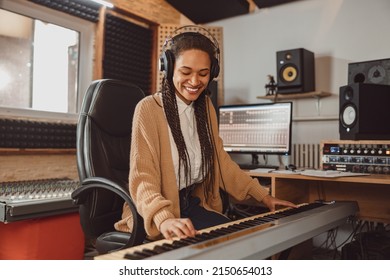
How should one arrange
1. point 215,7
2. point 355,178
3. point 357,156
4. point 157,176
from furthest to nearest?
point 215,7 < point 357,156 < point 355,178 < point 157,176

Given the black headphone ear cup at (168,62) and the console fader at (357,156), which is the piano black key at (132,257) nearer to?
the black headphone ear cup at (168,62)

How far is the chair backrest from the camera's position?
148 centimetres

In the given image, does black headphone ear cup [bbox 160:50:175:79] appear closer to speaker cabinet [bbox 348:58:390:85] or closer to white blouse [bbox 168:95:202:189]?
white blouse [bbox 168:95:202:189]

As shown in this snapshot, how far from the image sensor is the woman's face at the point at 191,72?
1.34 meters

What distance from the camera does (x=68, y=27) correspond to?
321 centimetres

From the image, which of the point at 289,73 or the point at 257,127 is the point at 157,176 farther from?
the point at 289,73

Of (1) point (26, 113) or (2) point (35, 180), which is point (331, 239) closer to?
(2) point (35, 180)

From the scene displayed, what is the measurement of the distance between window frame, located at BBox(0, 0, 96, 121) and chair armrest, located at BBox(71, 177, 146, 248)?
1650mm

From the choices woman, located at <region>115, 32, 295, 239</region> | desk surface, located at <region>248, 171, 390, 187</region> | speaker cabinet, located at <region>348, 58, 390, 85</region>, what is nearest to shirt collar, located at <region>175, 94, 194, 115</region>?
woman, located at <region>115, 32, 295, 239</region>

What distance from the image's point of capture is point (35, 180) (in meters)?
2.79

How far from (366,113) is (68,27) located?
97.5 inches

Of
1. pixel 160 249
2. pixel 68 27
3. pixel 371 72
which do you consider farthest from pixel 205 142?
pixel 68 27

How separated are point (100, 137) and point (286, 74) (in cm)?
185
